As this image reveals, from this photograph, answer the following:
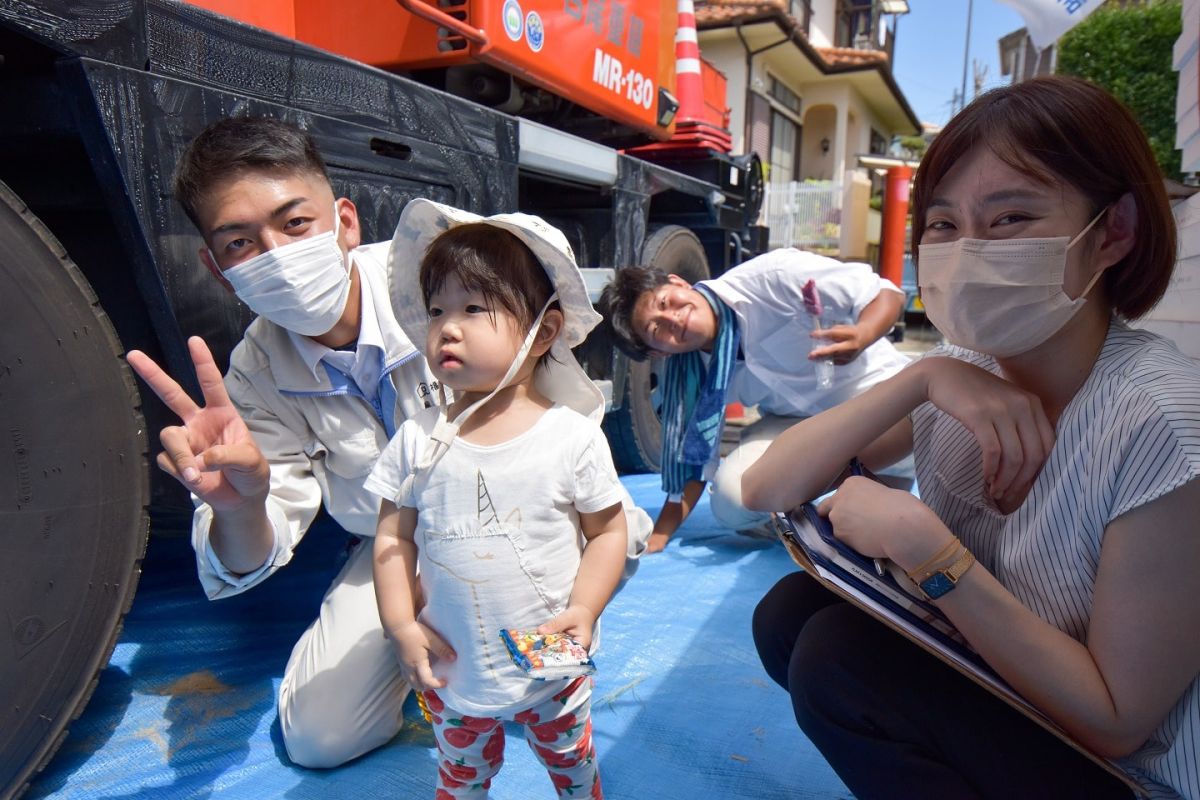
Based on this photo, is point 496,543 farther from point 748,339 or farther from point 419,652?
point 748,339

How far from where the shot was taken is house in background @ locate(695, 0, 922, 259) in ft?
42.8

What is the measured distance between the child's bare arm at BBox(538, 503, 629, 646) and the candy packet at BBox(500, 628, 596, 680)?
0.08ft

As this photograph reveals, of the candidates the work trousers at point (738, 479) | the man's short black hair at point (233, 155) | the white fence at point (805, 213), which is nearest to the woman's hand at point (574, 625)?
the man's short black hair at point (233, 155)

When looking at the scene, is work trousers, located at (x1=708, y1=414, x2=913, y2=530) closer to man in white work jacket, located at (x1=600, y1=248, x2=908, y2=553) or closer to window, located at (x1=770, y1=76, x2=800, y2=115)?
man in white work jacket, located at (x1=600, y1=248, x2=908, y2=553)

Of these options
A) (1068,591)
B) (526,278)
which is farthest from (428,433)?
(1068,591)

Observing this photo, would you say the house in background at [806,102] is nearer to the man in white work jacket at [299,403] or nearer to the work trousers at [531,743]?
the man in white work jacket at [299,403]

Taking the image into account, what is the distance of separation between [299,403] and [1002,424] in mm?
1372

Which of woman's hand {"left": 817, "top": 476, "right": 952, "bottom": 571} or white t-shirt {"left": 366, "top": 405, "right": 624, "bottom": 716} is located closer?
woman's hand {"left": 817, "top": 476, "right": 952, "bottom": 571}

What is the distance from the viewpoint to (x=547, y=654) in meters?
1.12

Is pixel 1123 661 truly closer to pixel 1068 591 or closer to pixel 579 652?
pixel 1068 591

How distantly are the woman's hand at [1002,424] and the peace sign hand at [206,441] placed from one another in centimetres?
107

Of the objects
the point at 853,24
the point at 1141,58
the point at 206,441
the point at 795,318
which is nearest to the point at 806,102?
the point at 853,24

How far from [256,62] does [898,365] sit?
2.41m

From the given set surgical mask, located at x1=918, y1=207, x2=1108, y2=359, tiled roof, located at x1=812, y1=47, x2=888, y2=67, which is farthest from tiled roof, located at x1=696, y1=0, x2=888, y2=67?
surgical mask, located at x1=918, y1=207, x2=1108, y2=359
